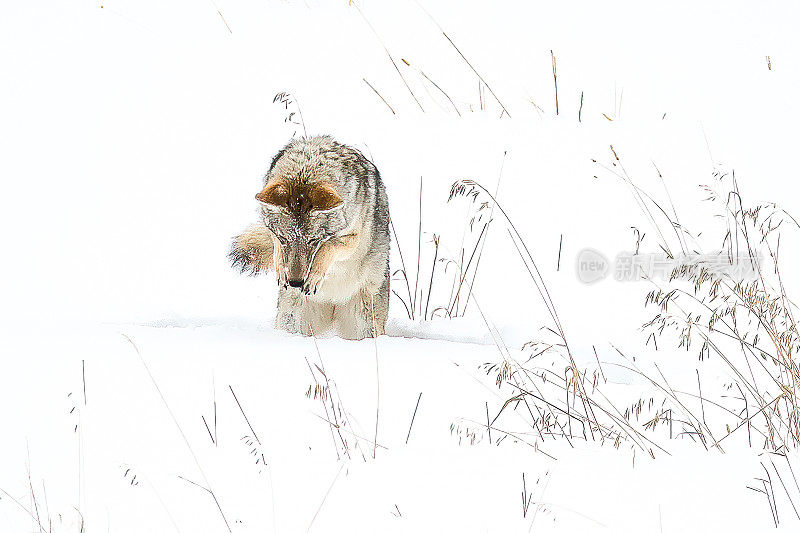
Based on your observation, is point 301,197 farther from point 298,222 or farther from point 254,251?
point 254,251

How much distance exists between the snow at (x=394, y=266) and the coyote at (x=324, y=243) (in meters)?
0.30

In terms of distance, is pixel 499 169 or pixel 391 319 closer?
pixel 391 319

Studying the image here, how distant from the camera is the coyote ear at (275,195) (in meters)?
4.20

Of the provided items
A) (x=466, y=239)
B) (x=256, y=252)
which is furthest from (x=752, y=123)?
(x=256, y=252)

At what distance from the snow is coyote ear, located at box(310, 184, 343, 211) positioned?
748 mm

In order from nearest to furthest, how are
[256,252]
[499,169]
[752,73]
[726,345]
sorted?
[726,345] < [256,252] < [499,169] < [752,73]

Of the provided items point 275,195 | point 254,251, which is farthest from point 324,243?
point 254,251

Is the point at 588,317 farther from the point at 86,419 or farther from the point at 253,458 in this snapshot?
the point at 86,419

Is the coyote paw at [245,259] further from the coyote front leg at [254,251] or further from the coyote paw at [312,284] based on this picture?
the coyote paw at [312,284]

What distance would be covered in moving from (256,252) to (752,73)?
4.24 metres

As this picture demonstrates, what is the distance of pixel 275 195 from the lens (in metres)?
4.27

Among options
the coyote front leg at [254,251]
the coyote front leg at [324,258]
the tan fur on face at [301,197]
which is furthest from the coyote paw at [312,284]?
the coyote front leg at [254,251]

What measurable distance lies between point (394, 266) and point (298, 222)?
1.28m

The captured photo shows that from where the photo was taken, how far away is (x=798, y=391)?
10.4 ft
